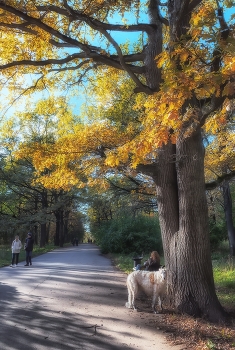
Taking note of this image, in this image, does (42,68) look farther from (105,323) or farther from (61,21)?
(105,323)

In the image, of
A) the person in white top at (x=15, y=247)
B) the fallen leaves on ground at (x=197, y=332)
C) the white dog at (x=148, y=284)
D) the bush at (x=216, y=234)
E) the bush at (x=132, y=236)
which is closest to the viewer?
the fallen leaves on ground at (x=197, y=332)

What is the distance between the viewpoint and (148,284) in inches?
287

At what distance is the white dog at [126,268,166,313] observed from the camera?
7074 millimetres

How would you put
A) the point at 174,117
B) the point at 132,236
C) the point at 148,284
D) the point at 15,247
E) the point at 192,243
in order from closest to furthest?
the point at 174,117 < the point at 192,243 < the point at 148,284 < the point at 15,247 < the point at 132,236

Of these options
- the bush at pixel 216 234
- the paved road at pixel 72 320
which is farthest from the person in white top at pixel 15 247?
the bush at pixel 216 234

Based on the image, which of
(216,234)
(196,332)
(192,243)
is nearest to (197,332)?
(196,332)

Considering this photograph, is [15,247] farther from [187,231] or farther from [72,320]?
[187,231]

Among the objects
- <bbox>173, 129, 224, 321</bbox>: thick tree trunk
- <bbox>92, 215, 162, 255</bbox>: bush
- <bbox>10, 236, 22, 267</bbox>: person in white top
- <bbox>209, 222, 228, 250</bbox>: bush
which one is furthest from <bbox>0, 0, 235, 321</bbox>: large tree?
<bbox>209, 222, 228, 250</bbox>: bush

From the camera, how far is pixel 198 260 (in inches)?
269

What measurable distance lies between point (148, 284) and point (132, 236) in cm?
1760

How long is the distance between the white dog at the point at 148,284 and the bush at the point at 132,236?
16692 millimetres

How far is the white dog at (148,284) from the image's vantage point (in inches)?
279

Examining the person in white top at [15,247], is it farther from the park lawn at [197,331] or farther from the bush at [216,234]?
the bush at [216,234]

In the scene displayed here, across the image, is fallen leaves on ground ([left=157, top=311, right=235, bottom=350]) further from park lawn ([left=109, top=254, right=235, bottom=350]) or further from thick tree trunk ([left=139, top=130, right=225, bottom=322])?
thick tree trunk ([left=139, top=130, right=225, bottom=322])
